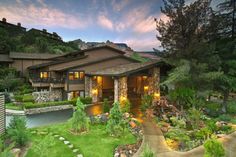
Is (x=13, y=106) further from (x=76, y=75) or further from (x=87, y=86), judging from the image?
(x=87, y=86)

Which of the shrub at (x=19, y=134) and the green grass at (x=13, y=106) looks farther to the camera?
the green grass at (x=13, y=106)

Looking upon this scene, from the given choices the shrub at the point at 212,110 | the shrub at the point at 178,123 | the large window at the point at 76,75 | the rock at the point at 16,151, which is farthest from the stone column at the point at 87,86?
the rock at the point at 16,151

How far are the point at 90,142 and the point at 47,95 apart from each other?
1537 cm

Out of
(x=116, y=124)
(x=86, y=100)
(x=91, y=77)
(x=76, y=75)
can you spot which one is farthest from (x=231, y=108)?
(x=76, y=75)

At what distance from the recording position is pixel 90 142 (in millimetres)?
10664

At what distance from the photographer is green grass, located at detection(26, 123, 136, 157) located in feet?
30.7

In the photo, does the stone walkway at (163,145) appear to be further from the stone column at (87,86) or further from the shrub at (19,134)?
the stone column at (87,86)

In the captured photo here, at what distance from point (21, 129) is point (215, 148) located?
8.95 meters

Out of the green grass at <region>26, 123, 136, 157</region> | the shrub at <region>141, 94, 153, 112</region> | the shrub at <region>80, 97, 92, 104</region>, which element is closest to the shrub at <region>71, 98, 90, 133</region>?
the green grass at <region>26, 123, 136, 157</region>

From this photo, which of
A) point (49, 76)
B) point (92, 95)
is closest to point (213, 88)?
point (92, 95)

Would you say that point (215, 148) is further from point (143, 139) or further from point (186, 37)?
point (186, 37)

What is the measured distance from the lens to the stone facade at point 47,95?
2322 cm

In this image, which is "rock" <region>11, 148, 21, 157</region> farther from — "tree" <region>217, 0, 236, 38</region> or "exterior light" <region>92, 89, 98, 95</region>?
"tree" <region>217, 0, 236, 38</region>

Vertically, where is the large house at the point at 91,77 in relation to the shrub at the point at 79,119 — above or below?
above
